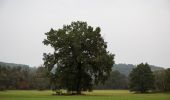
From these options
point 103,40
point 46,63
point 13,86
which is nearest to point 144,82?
point 103,40

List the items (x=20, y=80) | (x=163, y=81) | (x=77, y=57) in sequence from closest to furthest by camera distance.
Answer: (x=77, y=57) → (x=163, y=81) → (x=20, y=80)

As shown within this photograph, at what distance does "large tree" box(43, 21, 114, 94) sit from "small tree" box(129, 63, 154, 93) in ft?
97.3

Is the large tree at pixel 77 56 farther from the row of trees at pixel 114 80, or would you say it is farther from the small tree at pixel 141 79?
the small tree at pixel 141 79

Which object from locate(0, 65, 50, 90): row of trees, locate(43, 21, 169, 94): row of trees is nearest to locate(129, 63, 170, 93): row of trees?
locate(43, 21, 169, 94): row of trees

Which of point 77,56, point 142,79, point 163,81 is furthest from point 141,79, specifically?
point 77,56

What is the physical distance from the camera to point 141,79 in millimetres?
97688

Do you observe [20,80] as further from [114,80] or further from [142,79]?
[142,79]

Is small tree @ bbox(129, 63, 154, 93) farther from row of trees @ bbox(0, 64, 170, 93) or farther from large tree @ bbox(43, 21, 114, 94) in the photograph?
large tree @ bbox(43, 21, 114, 94)

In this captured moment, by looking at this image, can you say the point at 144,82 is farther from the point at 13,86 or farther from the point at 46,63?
the point at 13,86

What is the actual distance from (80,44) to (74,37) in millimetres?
1895

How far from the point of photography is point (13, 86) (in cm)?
14275

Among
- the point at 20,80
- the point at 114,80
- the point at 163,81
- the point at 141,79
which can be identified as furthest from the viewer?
the point at 114,80

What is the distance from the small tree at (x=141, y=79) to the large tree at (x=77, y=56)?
1168 inches

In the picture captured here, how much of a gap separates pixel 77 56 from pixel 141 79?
35.1 metres
